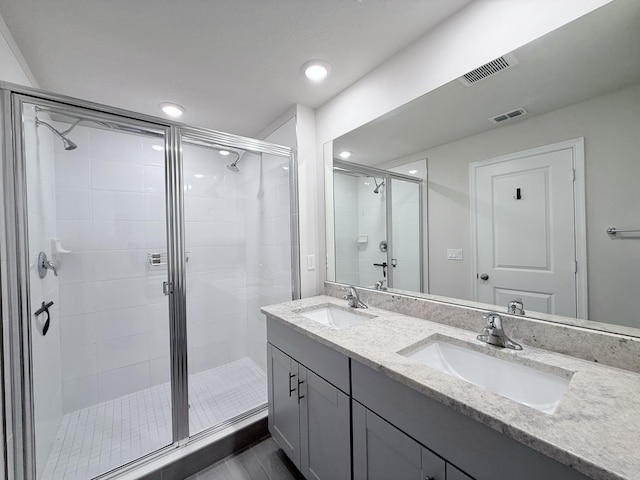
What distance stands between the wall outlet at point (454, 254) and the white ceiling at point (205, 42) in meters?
1.13

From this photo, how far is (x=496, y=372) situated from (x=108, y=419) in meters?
2.52

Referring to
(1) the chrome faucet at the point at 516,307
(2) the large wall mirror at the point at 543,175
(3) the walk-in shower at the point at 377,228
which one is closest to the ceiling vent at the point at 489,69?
(2) the large wall mirror at the point at 543,175

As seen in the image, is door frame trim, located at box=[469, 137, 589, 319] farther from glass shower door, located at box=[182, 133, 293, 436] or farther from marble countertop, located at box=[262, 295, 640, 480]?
glass shower door, located at box=[182, 133, 293, 436]

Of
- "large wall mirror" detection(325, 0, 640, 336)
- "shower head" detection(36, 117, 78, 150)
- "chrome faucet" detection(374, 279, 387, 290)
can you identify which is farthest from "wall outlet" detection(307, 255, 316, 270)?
"shower head" detection(36, 117, 78, 150)

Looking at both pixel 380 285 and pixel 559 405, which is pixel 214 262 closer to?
pixel 380 285

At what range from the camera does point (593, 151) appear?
945 mm

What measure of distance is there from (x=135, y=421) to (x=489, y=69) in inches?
118

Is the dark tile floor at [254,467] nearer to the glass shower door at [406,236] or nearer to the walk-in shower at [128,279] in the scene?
the walk-in shower at [128,279]

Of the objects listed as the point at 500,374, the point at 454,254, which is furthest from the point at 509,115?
the point at 500,374

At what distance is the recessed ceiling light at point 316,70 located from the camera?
1.56 m

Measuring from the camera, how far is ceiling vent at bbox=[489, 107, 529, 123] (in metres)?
1.10

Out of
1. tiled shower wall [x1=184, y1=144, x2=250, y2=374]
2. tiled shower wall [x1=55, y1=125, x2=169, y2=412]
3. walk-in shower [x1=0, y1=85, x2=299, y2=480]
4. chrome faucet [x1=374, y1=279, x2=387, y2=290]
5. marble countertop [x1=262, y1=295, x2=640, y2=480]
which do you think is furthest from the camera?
tiled shower wall [x1=184, y1=144, x2=250, y2=374]

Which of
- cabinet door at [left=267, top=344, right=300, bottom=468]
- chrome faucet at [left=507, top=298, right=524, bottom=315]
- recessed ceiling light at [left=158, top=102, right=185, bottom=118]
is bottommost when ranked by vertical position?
cabinet door at [left=267, top=344, right=300, bottom=468]

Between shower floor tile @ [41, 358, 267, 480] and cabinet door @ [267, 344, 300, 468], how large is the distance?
49cm
